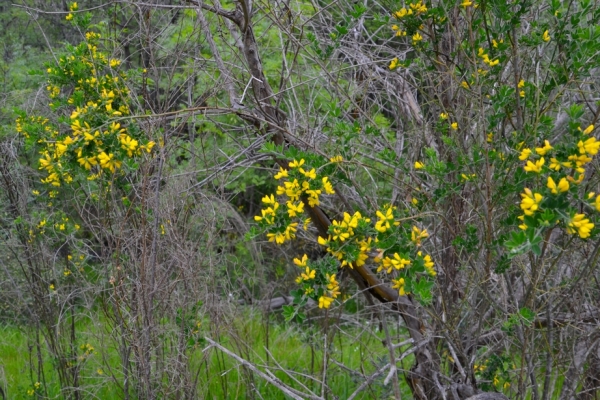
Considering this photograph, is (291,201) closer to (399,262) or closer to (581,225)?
(399,262)

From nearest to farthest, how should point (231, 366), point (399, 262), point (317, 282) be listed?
point (399, 262) < point (317, 282) < point (231, 366)

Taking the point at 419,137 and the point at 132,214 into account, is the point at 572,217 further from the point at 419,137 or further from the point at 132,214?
the point at 132,214

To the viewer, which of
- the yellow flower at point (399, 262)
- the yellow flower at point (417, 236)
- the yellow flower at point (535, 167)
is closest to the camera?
the yellow flower at point (535, 167)

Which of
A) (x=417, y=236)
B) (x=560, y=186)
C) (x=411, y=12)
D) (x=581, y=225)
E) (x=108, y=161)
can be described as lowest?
(x=417, y=236)

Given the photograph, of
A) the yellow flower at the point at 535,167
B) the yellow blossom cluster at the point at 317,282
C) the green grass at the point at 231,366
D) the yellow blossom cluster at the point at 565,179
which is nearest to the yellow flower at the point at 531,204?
the yellow blossom cluster at the point at 565,179

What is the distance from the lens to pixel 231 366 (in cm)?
452

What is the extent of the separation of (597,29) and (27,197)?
3118 mm

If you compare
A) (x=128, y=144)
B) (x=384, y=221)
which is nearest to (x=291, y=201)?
(x=384, y=221)

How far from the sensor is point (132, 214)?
11.0ft

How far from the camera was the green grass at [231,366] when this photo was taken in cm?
391

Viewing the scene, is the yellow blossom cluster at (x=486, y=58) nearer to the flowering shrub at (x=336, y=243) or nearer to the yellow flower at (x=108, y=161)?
the flowering shrub at (x=336, y=243)

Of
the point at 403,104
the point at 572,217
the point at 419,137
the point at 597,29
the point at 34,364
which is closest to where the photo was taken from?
the point at 572,217

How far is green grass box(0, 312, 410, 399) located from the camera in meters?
3.91

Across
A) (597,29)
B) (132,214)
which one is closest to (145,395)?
(132,214)
